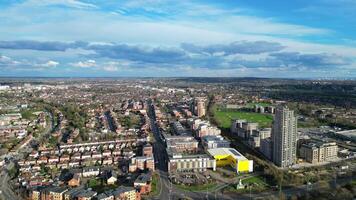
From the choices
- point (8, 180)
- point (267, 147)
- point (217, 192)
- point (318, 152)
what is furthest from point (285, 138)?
point (8, 180)

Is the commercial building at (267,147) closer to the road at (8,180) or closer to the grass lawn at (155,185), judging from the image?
the grass lawn at (155,185)

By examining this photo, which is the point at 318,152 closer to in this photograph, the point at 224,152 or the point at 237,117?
the point at 224,152

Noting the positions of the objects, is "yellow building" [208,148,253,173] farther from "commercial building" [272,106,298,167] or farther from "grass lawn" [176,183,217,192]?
"grass lawn" [176,183,217,192]

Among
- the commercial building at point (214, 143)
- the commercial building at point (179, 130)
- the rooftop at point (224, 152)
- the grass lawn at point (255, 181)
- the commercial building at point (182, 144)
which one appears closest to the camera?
the grass lawn at point (255, 181)

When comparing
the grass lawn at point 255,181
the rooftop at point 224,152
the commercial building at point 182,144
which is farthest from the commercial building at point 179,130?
the grass lawn at point 255,181

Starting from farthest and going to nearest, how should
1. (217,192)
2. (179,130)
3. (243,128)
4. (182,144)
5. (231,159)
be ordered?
(179,130) < (243,128) < (182,144) < (231,159) < (217,192)
